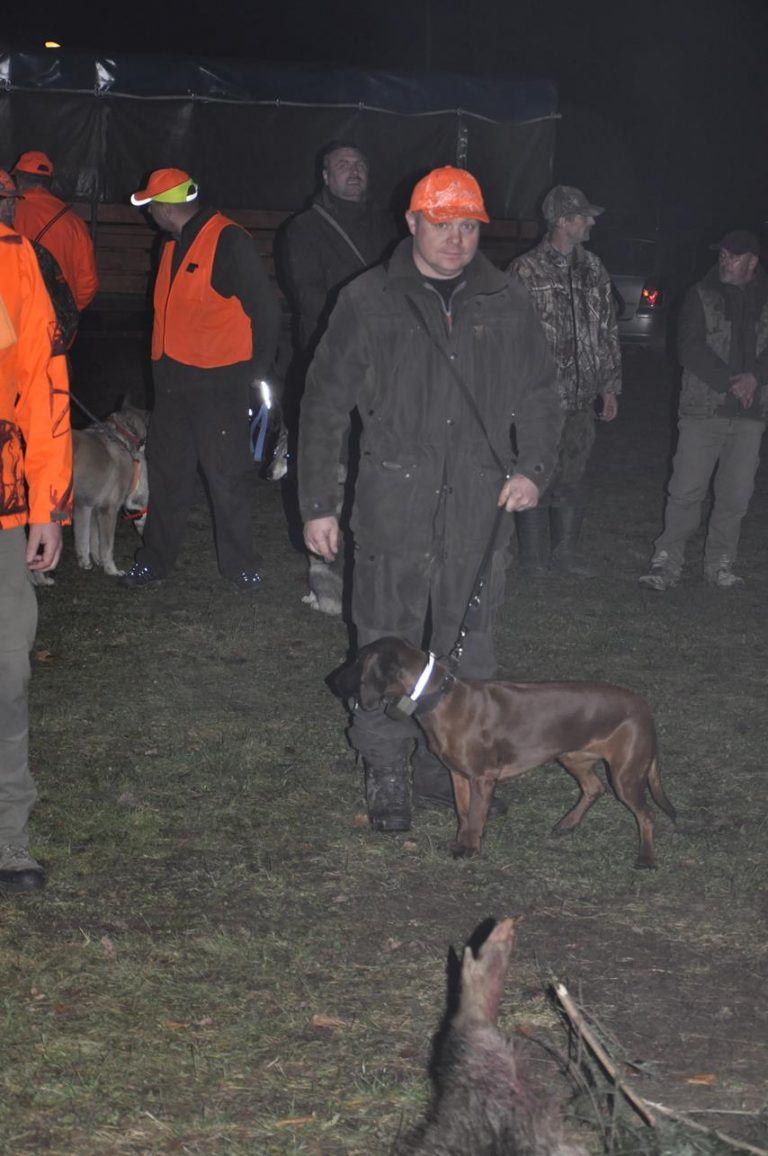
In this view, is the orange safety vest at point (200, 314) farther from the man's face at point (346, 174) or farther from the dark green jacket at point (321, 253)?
the man's face at point (346, 174)

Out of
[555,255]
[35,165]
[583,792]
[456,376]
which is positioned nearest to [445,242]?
[456,376]

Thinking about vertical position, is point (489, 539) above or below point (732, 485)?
above

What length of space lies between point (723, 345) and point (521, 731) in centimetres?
404

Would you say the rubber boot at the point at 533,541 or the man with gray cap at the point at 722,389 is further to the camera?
the rubber boot at the point at 533,541

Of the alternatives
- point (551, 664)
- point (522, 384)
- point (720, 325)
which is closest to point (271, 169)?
point (720, 325)

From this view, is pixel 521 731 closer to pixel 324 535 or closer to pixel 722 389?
pixel 324 535

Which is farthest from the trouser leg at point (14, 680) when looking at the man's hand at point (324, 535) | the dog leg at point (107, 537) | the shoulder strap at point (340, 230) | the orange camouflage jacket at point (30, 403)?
the dog leg at point (107, 537)

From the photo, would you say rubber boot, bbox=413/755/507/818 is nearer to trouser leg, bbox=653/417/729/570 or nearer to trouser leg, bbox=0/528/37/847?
trouser leg, bbox=0/528/37/847

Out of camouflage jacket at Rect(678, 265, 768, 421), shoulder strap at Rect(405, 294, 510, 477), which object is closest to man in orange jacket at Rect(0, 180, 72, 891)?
shoulder strap at Rect(405, 294, 510, 477)

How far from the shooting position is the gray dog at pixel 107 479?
774cm

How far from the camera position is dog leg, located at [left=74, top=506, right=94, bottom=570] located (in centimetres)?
795

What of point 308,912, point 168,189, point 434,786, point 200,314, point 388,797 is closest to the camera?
point 308,912

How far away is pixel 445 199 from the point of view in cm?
430

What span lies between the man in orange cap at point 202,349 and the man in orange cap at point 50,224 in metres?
1.29
